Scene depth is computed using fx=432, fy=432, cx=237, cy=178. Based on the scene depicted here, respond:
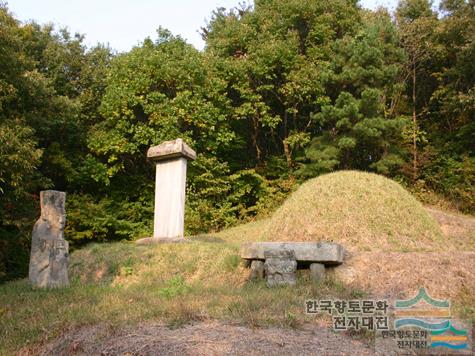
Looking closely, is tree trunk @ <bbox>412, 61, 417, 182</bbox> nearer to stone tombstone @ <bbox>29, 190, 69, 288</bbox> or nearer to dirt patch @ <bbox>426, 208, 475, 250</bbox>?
dirt patch @ <bbox>426, 208, 475, 250</bbox>

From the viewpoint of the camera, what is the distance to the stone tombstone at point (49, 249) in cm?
738

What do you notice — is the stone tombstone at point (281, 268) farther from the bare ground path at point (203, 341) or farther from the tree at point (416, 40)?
the tree at point (416, 40)

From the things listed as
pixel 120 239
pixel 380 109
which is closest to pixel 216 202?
pixel 120 239

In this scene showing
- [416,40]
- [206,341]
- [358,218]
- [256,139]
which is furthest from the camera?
[256,139]

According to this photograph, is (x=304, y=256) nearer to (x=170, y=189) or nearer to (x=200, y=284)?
(x=200, y=284)

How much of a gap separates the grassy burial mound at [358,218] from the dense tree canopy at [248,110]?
571 cm

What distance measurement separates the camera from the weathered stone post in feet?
35.2

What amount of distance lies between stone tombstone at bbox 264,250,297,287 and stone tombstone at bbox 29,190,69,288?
11.8 feet

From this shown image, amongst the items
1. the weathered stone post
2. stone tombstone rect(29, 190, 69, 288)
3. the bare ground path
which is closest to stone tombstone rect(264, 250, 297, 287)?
the bare ground path

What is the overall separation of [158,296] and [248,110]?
12015 mm

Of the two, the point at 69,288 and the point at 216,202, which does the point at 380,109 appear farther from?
the point at 69,288

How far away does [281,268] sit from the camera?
6660 millimetres

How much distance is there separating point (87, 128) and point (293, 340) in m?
14.4

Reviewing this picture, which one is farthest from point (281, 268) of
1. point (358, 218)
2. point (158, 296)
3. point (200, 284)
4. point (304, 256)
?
point (358, 218)
